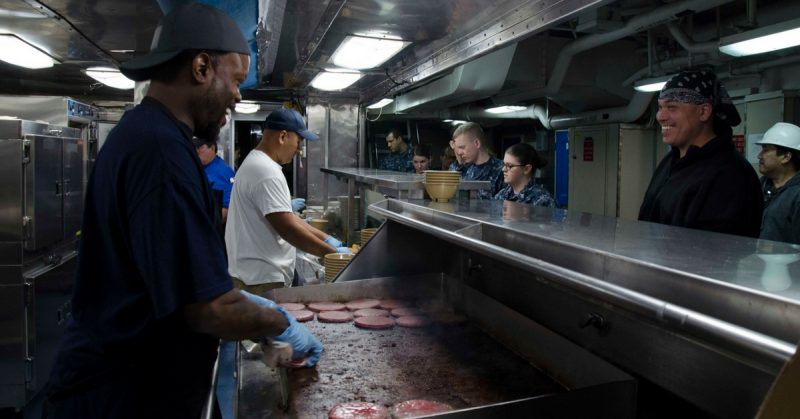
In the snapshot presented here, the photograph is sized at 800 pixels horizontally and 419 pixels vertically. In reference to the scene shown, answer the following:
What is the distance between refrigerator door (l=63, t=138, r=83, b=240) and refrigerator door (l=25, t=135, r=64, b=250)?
146 mm

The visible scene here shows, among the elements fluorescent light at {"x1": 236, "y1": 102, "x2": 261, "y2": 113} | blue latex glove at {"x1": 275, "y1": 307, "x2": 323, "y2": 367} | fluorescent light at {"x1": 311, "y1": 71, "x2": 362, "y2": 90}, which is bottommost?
blue latex glove at {"x1": 275, "y1": 307, "x2": 323, "y2": 367}

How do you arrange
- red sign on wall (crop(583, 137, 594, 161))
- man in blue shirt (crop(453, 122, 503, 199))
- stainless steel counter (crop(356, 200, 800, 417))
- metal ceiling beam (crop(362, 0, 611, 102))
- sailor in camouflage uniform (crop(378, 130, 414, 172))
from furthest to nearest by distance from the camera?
sailor in camouflage uniform (crop(378, 130, 414, 172)) → red sign on wall (crop(583, 137, 594, 161)) → man in blue shirt (crop(453, 122, 503, 199)) → metal ceiling beam (crop(362, 0, 611, 102)) → stainless steel counter (crop(356, 200, 800, 417))

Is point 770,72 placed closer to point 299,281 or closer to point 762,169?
point 762,169

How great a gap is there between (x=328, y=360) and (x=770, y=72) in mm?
5157

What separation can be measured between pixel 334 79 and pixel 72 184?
8.49 ft

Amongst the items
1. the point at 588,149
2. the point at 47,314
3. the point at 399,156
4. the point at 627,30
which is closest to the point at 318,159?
the point at 399,156

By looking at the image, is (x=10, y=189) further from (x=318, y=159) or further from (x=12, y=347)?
(x=318, y=159)

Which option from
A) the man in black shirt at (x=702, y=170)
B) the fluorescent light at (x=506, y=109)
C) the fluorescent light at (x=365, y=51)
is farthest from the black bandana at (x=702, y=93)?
the fluorescent light at (x=506, y=109)

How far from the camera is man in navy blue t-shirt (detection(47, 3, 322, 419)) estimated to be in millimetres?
1220

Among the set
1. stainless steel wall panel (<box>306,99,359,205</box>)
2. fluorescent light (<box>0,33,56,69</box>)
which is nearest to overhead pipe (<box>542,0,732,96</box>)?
stainless steel wall panel (<box>306,99,359,205</box>)

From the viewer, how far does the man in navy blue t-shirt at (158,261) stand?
4.00 feet

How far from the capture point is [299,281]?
3941 millimetres

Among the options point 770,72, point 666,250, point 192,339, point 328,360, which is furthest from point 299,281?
point 770,72

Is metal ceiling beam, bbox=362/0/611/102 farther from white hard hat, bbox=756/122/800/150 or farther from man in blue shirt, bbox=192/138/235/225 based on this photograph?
white hard hat, bbox=756/122/800/150
